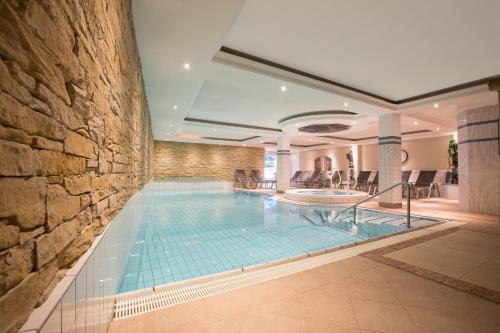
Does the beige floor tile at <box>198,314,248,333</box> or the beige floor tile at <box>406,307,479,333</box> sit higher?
the beige floor tile at <box>406,307,479,333</box>

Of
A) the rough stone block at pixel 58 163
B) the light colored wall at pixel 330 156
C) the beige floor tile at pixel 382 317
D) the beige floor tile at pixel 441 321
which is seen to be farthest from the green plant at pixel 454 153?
the rough stone block at pixel 58 163

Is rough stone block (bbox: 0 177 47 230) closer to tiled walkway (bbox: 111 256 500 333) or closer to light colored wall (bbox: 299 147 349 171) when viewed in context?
tiled walkway (bbox: 111 256 500 333)

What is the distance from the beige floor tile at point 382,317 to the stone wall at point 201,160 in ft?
49.4

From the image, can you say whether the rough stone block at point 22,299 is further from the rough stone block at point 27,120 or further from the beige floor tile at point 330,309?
the beige floor tile at point 330,309

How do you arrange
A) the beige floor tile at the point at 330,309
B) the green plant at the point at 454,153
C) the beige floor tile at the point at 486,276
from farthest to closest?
1. the green plant at the point at 454,153
2. the beige floor tile at the point at 486,276
3. the beige floor tile at the point at 330,309

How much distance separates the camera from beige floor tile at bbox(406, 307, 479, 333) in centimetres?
168

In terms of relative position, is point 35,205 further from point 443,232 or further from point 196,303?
point 443,232

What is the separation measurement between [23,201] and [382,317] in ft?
7.48

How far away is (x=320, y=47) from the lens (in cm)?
413

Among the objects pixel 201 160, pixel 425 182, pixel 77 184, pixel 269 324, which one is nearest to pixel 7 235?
pixel 77 184

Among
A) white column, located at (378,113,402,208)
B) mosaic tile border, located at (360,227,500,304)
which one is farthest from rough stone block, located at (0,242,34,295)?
white column, located at (378,113,402,208)

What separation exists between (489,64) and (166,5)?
5.95m

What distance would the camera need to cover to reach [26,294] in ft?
2.37

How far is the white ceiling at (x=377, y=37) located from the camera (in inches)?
123
